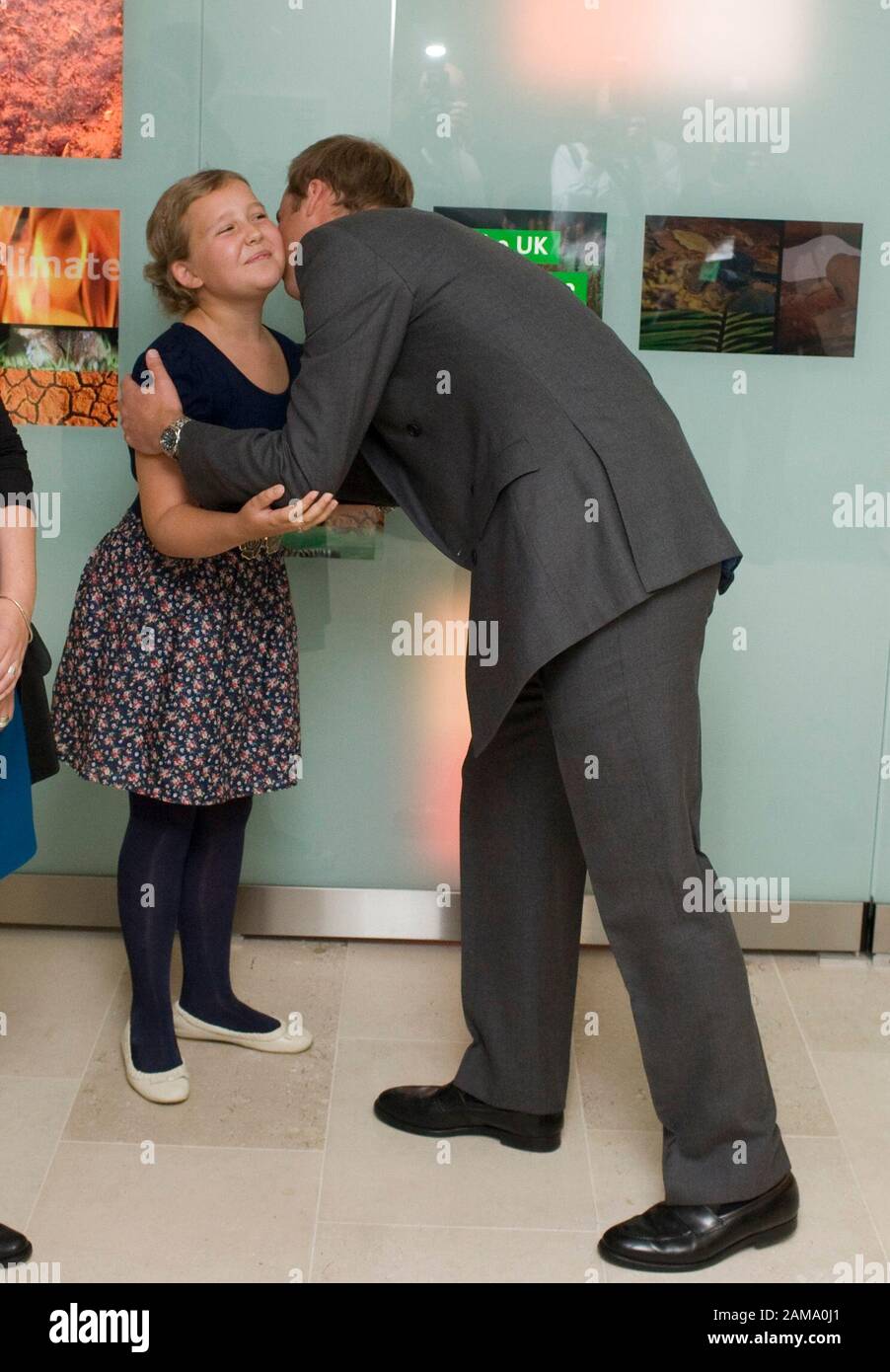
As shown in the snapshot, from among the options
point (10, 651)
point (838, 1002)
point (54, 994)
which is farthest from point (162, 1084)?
point (838, 1002)

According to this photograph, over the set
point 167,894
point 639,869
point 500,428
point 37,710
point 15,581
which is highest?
point 500,428

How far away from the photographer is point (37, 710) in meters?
2.21

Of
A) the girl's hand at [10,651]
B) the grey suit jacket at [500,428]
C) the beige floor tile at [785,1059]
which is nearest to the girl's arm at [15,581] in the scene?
the girl's hand at [10,651]

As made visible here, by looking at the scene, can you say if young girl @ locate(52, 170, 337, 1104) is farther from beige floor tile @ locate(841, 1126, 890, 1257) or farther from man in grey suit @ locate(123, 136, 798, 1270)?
beige floor tile @ locate(841, 1126, 890, 1257)

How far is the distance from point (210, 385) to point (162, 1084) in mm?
1108

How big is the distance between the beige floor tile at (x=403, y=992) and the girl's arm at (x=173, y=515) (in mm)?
976

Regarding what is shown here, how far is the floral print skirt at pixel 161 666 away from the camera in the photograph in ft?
7.92

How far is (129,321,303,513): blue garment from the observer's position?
2316mm

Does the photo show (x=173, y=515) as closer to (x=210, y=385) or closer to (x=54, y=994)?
(x=210, y=385)

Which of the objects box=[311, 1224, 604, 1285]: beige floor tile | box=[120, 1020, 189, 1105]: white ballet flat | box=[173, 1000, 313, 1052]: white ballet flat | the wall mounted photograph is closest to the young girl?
box=[120, 1020, 189, 1105]: white ballet flat

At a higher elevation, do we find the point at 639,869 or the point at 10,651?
the point at 10,651

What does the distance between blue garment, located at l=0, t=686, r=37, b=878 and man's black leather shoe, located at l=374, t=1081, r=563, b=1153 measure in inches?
28.7

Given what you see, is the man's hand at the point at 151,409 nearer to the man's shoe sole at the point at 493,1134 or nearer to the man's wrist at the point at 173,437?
the man's wrist at the point at 173,437

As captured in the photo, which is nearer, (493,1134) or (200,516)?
(200,516)
